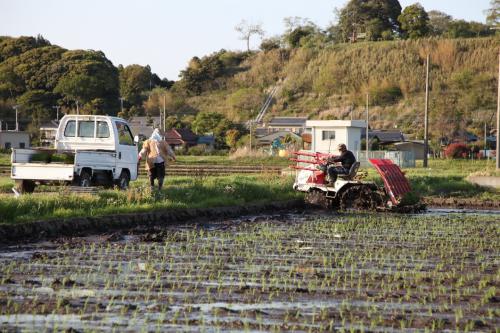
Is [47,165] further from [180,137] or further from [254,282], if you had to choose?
[180,137]

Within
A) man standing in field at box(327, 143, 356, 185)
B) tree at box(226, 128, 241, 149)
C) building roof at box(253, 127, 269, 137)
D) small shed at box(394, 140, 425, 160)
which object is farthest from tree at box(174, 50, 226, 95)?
man standing in field at box(327, 143, 356, 185)

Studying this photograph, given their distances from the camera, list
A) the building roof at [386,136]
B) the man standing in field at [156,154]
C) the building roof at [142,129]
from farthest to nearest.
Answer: the building roof at [142,129] < the building roof at [386,136] < the man standing in field at [156,154]

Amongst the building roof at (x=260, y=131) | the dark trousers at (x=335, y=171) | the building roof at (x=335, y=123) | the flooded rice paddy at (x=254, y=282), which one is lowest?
the flooded rice paddy at (x=254, y=282)

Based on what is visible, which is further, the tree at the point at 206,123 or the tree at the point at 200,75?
the tree at the point at 200,75

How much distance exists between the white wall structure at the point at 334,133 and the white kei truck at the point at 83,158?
24.5 m

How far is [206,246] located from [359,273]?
10.4ft

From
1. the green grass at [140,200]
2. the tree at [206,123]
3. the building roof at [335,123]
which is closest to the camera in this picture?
the green grass at [140,200]

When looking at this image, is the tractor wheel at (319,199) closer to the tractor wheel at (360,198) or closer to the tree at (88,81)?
the tractor wheel at (360,198)

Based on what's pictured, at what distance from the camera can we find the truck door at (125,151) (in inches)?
781

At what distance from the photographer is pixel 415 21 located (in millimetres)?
98062

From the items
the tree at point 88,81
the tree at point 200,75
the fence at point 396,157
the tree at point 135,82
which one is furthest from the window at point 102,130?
the tree at point 200,75

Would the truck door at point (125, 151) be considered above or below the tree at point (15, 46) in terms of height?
below

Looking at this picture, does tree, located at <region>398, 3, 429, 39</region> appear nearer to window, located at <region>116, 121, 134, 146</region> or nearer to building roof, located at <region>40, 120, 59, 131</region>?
building roof, located at <region>40, 120, 59, 131</region>

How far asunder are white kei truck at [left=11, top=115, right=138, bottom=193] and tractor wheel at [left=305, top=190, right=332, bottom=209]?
4380 mm
